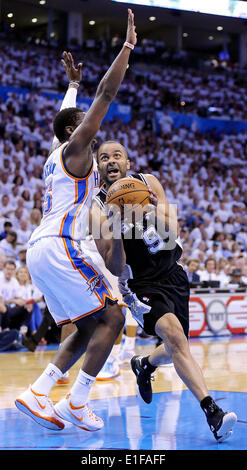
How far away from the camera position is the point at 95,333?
14.7 ft

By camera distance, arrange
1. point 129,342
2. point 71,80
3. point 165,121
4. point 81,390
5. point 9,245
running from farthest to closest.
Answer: point 165,121, point 9,245, point 129,342, point 71,80, point 81,390

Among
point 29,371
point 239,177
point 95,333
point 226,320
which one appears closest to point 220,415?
point 95,333

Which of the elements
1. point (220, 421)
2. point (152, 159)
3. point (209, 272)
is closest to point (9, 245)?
point (209, 272)

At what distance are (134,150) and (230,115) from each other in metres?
6.44

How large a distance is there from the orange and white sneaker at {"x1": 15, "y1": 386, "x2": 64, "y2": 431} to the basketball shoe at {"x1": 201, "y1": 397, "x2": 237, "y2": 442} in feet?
3.44

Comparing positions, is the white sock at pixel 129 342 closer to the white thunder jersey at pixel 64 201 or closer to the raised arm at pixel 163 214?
the raised arm at pixel 163 214

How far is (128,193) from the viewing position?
433 cm

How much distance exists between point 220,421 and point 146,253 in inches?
55.1

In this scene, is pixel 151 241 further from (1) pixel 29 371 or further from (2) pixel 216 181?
(2) pixel 216 181

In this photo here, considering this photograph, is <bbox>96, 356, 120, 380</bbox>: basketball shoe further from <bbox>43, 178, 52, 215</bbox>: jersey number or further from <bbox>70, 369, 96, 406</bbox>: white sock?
<bbox>43, 178, 52, 215</bbox>: jersey number

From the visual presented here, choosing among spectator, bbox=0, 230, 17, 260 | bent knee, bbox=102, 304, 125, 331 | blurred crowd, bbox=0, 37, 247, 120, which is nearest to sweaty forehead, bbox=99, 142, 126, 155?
bent knee, bbox=102, 304, 125, 331

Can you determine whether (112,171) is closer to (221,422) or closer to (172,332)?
(172,332)

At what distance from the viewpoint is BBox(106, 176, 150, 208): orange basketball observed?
4.32m

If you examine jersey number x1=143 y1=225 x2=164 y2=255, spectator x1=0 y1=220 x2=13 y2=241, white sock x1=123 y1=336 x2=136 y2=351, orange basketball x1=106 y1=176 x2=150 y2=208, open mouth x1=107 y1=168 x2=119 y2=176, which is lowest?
white sock x1=123 y1=336 x2=136 y2=351
